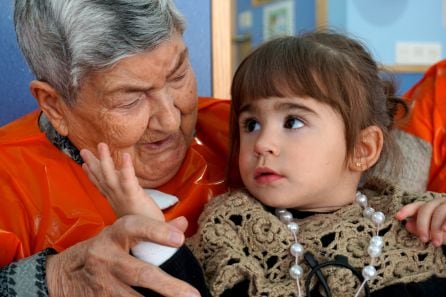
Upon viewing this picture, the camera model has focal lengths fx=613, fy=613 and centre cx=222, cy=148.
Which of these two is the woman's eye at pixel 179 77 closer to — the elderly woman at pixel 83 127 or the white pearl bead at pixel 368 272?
the elderly woman at pixel 83 127

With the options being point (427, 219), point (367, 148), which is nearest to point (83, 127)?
point (367, 148)

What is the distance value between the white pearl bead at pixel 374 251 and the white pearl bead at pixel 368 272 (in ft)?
0.09

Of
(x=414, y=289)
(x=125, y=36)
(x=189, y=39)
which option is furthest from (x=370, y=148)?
(x=189, y=39)

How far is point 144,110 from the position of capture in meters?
1.23

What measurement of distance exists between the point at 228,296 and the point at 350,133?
1.22 ft

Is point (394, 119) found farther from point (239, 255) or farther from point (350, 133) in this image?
point (239, 255)

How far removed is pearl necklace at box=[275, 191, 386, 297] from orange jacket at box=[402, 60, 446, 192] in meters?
0.44

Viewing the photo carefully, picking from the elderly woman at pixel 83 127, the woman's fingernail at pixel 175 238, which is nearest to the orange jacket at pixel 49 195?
the elderly woman at pixel 83 127

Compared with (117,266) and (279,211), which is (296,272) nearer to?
(279,211)

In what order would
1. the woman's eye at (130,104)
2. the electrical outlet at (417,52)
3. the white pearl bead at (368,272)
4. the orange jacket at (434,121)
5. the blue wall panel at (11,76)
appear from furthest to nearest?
the electrical outlet at (417,52) < the blue wall panel at (11,76) < the orange jacket at (434,121) < the woman's eye at (130,104) < the white pearl bead at (368,272)

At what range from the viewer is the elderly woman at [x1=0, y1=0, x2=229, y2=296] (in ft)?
3.74

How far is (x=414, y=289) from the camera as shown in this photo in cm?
102

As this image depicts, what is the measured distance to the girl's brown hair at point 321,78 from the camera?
1.11 meters

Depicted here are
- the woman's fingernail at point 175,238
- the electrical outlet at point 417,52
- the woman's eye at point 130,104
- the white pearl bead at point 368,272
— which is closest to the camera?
the woman's fingernail at point 175,238
